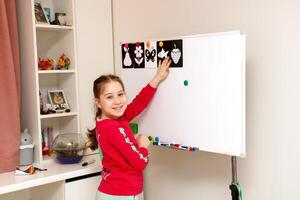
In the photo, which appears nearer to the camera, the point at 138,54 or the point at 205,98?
the point at 205,98

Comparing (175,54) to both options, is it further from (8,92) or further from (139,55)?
(8,92)

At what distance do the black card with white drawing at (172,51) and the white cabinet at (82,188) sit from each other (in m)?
0.94

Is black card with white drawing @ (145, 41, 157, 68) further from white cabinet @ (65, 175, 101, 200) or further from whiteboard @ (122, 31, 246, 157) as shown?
white cabinet @ (65, 175, 101, 200)

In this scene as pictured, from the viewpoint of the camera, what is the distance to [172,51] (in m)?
2.04

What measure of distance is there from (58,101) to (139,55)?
819mm

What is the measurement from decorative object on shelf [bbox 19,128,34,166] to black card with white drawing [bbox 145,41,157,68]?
944 millimetres

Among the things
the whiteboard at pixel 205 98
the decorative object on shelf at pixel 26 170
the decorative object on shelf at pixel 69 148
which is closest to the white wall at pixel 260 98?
the whiteboard at pixel 205 98

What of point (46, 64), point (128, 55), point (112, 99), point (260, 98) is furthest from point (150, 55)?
A: point (46, 64)

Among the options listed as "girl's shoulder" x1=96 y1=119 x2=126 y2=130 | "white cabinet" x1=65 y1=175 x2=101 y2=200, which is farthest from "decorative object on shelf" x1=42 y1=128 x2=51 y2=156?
"girl's shoulder" x1=96 y1=119 x2=126 y2=130

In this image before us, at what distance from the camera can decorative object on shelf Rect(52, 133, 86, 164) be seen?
250 centimetres

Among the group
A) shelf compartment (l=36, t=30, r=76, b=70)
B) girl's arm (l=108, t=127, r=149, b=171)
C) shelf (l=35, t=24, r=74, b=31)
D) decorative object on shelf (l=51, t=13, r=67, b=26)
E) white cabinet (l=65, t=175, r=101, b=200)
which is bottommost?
white cabinet (l=65, t=175, r=101, b=200)

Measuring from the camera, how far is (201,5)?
7.15 ft

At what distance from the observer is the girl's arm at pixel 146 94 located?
208cm

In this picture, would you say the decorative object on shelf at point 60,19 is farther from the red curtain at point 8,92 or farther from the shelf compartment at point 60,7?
the red curtain at point 8,92
